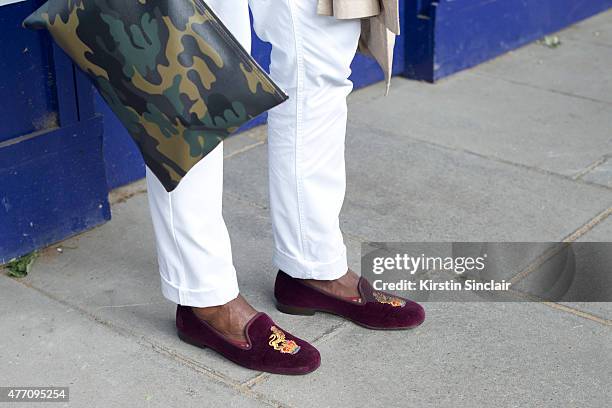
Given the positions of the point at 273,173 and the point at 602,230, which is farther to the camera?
the point at 602,230

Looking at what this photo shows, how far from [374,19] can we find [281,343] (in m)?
0.97

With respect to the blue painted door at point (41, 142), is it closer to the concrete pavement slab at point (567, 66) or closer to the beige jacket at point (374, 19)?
the beige jacket at point (374, 19)

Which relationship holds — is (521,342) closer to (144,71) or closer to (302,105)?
(302,105)

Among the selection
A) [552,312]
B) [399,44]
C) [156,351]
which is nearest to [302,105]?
[156,351]

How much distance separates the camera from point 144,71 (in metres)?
2.43

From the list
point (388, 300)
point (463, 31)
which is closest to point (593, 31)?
point (463, 31)

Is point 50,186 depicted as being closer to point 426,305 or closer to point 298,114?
point 298,114

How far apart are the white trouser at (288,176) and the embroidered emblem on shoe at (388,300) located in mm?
183

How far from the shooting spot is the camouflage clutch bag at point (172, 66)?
7.80 feet

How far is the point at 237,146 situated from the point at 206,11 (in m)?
2.16

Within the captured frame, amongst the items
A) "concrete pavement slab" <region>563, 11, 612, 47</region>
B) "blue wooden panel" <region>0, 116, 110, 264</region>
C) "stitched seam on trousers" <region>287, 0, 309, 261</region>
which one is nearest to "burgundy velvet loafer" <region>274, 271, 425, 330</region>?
"stitched seam on trousers" <region>287, 0, 309, 261</region>

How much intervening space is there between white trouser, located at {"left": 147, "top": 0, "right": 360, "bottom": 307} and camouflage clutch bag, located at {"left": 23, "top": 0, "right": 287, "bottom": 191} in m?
0.24

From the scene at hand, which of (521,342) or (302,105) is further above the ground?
(302,105)

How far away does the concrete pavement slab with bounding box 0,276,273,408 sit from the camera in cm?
277
